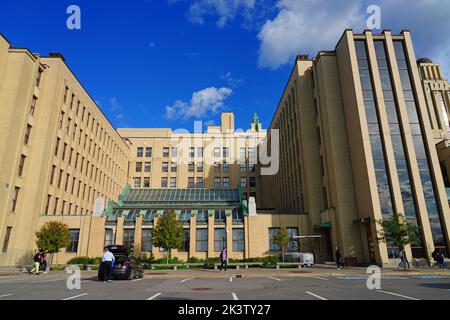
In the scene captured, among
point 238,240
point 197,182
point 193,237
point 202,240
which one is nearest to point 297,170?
point 238,240

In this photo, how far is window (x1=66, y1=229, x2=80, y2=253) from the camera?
38.3 meters

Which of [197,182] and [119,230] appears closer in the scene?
[119,230]

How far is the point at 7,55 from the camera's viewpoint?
35094mm

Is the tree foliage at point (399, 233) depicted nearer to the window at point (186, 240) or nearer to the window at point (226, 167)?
the window at point (186, 240)

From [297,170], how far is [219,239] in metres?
15.6

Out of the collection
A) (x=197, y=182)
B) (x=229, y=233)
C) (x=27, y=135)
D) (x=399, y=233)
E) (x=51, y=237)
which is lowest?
(x=399, y=233)

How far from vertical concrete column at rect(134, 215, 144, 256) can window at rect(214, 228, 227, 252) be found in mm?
9507

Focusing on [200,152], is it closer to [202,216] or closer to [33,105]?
[202,216]

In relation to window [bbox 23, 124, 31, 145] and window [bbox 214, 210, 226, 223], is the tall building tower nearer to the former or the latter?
window [bbox 214, 210, 226, 223]

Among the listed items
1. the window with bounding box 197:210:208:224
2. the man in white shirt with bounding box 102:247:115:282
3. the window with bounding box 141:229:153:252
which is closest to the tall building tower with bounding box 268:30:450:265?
the window with bounding box 197:210:208:224

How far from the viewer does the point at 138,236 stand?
39.2m

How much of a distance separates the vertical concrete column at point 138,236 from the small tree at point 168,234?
19.0 ft

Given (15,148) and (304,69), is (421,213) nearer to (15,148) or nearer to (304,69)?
(304,69)
